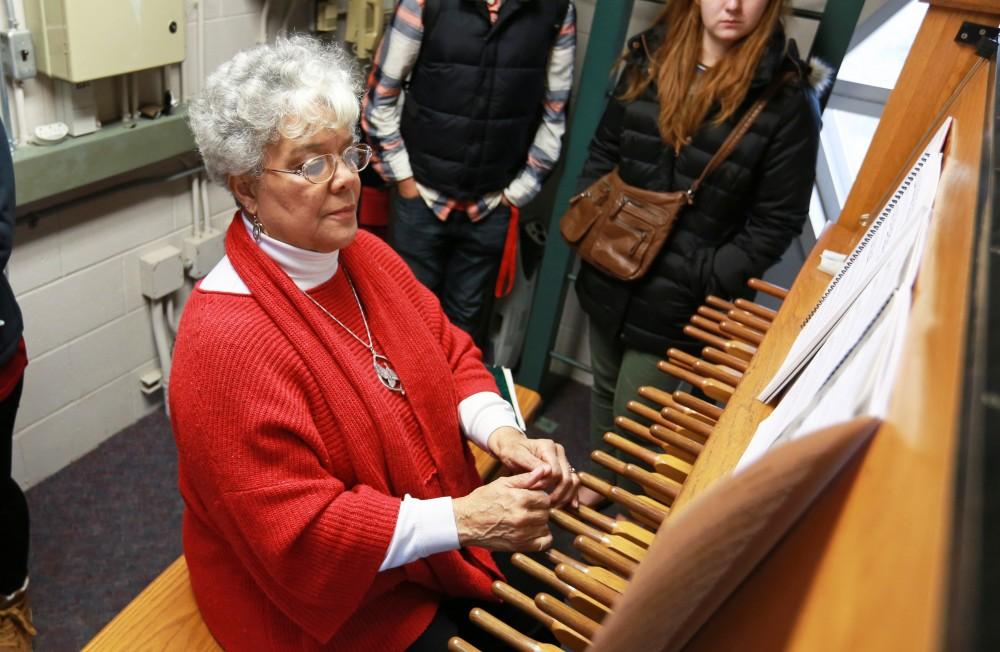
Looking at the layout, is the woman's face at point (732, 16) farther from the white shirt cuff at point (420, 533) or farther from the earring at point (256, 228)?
the white shirt cuff at point (420, 533)

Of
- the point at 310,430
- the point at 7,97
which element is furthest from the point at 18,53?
the point at 310,430

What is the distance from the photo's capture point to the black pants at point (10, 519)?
1.69 meters

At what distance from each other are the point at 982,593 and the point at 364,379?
1099 mm

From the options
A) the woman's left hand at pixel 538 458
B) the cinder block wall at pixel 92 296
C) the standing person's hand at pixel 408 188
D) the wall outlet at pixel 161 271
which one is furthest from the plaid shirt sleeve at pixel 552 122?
the woman's left hand at pixel 538 458

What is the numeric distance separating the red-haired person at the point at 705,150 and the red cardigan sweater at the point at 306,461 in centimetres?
90

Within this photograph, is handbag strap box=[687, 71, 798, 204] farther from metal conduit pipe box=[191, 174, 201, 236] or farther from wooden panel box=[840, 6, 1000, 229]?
metal conduit pipe box=[191, 174, 201, 236]

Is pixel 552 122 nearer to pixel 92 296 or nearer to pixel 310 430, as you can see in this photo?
pixel 92 296

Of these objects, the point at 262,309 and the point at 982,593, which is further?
the point at 262,309

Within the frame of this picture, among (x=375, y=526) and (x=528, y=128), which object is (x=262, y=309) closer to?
(x=375, y=526)

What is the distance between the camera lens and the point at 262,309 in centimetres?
122

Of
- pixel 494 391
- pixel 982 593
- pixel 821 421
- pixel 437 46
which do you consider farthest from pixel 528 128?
pixel 982 593

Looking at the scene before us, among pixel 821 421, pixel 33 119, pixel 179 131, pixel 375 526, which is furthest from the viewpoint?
pixel 179 131

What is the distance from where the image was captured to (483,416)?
1.49m

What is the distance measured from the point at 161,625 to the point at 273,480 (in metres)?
0.45
